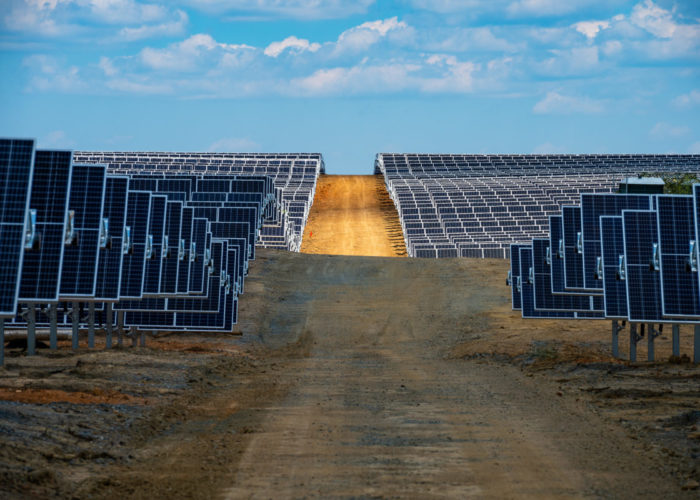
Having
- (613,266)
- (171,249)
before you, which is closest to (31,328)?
(171,249)

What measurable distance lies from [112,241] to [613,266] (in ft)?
44.5

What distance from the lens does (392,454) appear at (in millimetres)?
14508

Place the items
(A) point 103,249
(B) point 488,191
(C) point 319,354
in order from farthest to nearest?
(B) point 488,191
(C) point 319,354
(A) point 103,249

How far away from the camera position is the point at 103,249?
25750mm

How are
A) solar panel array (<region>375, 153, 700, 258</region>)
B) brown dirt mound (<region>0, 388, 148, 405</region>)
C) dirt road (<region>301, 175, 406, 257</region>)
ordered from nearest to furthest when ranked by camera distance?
brown dirt mound (<region>0, 388, 148, 405</region>)
solar panel array (<region>375, 153, 700, 258</region>)
dirt road (<region>301, 175, 406, 257</region>)

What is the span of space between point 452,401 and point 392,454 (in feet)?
21.6

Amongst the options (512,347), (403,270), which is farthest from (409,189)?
(512,347)

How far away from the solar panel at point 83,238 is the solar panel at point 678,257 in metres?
13.5

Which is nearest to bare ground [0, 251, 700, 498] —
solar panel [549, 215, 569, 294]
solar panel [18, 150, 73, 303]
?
solar panel [18, 150, 73, 303]

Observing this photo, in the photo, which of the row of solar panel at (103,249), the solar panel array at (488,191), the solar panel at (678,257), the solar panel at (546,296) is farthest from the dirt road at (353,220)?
the solar panel at (678,257)

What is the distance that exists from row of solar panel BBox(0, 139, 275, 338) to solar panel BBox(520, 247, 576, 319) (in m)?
11.2

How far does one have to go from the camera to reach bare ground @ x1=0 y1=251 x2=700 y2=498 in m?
12.6

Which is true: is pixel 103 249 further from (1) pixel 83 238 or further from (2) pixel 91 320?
(2) pixel 91 320

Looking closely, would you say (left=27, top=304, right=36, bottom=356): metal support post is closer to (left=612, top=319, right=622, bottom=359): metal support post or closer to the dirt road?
(left=612, top=319, right=622, bottom=359): metal support post
